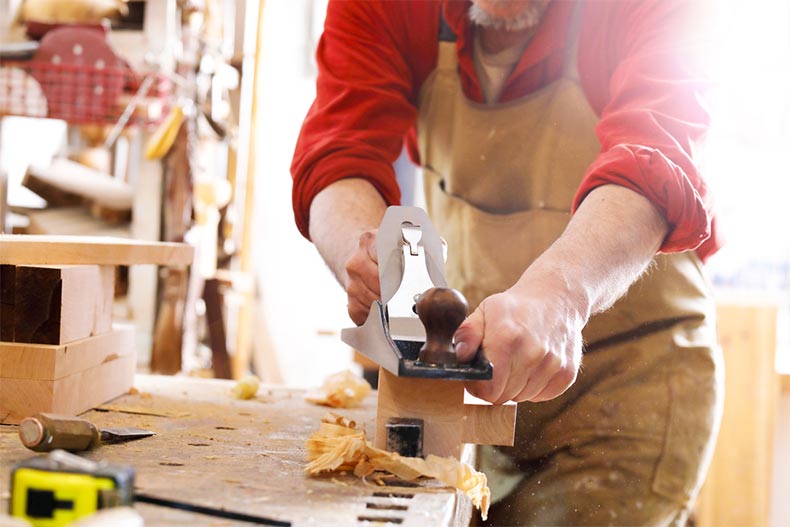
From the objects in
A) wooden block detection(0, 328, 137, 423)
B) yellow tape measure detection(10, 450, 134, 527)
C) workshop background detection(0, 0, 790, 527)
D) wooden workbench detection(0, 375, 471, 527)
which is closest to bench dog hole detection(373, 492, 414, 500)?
wooden workbench detection(0, 375, 471, 527)

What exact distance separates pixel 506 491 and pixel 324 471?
2.24 ft

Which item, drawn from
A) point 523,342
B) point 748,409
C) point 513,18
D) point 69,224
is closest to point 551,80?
point 513,18

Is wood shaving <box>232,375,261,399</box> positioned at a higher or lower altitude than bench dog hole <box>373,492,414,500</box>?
lower

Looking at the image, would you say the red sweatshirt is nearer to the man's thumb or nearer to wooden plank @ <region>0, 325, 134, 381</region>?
the man's thumb

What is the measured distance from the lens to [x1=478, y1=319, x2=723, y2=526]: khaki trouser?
1429 mm

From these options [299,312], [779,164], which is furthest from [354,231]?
[299,312]

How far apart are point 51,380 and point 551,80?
0.97m

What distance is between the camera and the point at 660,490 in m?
1.44

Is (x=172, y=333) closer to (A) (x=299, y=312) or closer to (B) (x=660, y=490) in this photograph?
(B) (x=660, y=490)

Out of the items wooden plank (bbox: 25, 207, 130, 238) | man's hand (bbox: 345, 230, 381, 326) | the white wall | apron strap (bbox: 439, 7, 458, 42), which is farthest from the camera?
the white wall

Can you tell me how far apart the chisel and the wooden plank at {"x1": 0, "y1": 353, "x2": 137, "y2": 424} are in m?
0.16

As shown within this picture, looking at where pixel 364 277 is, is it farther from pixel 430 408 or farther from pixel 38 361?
pixel 38 361

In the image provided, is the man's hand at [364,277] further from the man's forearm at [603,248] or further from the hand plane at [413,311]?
the man's forearm at [603,248]

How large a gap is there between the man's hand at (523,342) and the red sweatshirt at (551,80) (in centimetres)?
26
